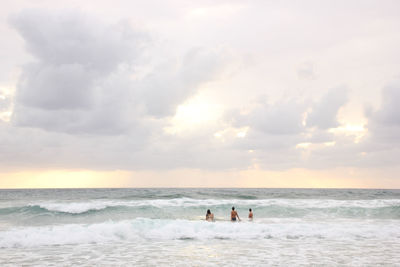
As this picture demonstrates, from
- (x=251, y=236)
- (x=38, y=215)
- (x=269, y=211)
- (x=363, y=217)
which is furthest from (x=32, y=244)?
(x=363, y=217)

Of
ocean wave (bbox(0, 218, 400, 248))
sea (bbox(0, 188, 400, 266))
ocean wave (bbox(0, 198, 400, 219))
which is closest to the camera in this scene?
sea (bbox(0, 188, 400, 266))

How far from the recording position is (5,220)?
25438mm

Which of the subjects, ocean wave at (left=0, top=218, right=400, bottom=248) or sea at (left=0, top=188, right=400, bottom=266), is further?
ocean wave at (left=0, top=218, right=400, bottom=248)

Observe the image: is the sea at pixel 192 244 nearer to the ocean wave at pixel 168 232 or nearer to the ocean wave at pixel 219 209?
the ocean wave at pixel 168 232

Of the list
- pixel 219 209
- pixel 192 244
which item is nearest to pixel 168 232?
pixel 192 244

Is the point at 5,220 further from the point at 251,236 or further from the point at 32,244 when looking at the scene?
the point at 251,236

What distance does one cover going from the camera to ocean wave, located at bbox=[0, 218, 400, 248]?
16500mm

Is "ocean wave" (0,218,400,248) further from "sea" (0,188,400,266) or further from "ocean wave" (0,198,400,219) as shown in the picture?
"ocean wave" (0,198,400,219)

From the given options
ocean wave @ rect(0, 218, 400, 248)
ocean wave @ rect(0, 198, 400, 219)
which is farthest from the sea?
ocean wave @ rect(0, 198, 400, 219)

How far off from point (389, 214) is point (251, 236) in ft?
61.0

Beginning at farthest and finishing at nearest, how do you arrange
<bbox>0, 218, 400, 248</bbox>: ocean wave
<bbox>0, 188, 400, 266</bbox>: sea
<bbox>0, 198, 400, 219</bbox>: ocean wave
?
1. <bbox>0, 198, 400, 219</bbox>: ocean wave
2. <bbox>0, 218, 400, 248</bbox>: ocean wave
3. <bbox>0, 188, 400, 266</bbox>: sea

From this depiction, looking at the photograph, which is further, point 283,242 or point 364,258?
point 283,242

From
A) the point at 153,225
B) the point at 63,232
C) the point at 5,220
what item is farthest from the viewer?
the point at 5,220

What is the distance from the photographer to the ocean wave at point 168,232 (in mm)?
16500
